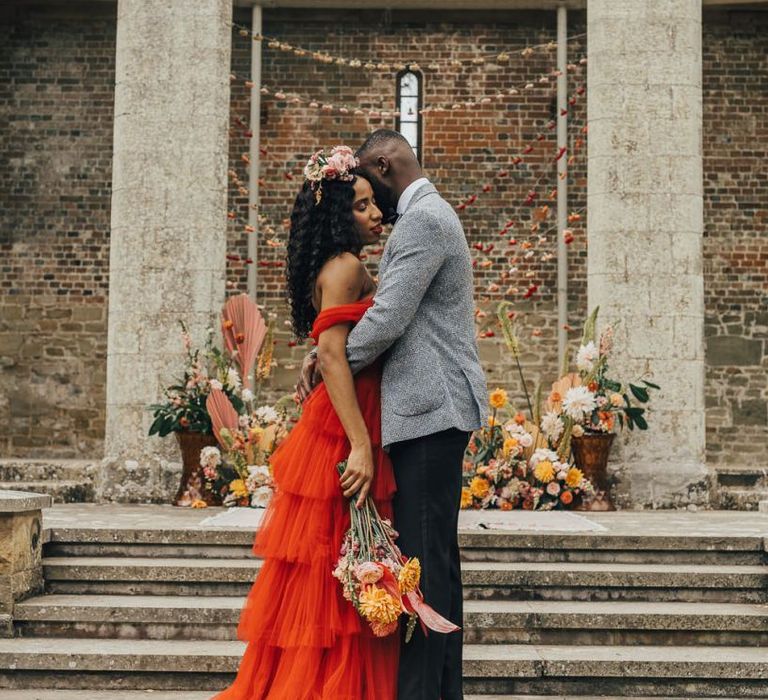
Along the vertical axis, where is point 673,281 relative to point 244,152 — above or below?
below

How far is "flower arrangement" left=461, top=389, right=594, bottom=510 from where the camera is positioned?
21.7 ft

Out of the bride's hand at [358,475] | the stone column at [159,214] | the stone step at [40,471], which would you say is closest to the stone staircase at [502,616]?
the bride's hand at [358,475]

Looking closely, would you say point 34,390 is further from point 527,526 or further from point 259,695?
point 259,695

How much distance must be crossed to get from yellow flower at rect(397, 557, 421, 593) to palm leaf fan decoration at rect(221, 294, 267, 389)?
4.29 metres

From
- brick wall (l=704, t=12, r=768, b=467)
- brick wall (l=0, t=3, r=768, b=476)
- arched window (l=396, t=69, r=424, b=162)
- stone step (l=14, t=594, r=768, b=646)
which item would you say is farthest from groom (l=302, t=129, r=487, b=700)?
brick wall (l=704, t=12, r=768, b=467)

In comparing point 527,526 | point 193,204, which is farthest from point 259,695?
point 193,204

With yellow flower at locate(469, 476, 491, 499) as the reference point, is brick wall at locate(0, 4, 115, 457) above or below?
above

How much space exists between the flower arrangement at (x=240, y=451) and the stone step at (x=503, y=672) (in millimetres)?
2520

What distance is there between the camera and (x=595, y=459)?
6996 mm

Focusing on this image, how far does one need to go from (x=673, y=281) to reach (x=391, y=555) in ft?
15.7

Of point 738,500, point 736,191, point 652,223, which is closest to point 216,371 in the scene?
point 652,223

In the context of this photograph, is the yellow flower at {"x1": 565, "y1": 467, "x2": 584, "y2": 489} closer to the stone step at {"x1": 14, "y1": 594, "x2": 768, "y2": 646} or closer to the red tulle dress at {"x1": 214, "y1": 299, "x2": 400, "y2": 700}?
the stone step at {"x1": 14, "y1": 594, "x2": 768, "y2": 646}

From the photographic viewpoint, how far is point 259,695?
3.20 metres

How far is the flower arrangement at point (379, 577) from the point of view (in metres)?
2.99
